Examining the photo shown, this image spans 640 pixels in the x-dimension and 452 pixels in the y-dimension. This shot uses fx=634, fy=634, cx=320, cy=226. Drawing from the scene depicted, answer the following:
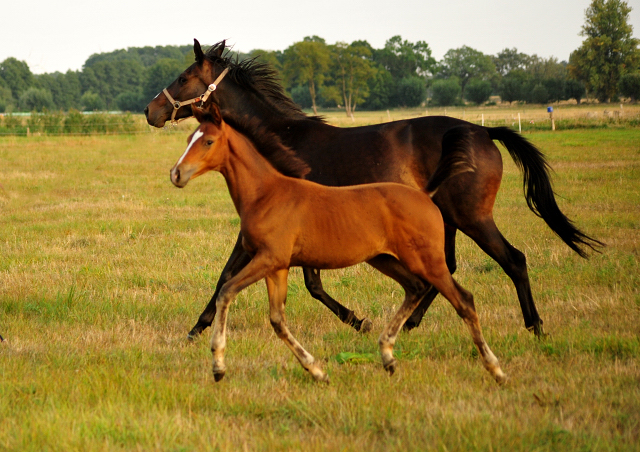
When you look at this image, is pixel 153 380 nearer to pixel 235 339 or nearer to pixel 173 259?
pixel 235 339

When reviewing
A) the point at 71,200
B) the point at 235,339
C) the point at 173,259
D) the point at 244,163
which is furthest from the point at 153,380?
the point at 71,200

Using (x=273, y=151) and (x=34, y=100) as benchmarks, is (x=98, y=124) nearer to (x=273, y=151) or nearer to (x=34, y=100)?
(x=273, y=151)

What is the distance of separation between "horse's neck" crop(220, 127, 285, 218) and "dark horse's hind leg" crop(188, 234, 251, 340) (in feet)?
3.12

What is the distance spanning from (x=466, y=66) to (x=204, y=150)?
10102cm

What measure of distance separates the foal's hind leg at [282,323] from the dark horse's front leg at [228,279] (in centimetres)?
96

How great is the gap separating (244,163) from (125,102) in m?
96.0

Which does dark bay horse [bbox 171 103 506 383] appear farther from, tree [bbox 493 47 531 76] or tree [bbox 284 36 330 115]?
tree [bbox 493 47 531 76]

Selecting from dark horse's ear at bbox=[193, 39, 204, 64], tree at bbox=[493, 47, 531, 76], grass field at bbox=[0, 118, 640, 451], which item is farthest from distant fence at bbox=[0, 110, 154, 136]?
tree at bbox=[493, 47, 531, 76]

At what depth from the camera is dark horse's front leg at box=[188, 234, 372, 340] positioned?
5.25 metres

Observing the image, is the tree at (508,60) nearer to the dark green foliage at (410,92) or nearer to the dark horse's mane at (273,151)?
the dark green foliage at (410,92)

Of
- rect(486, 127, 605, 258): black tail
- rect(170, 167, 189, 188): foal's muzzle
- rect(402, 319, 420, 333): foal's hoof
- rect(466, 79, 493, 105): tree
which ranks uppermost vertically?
rect(466, 79, 493, 105): tree

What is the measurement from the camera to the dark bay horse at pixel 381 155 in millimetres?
5438

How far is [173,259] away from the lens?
8312 millimetres

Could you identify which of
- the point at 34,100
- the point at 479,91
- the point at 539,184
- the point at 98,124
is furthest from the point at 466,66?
the point at 539,184
